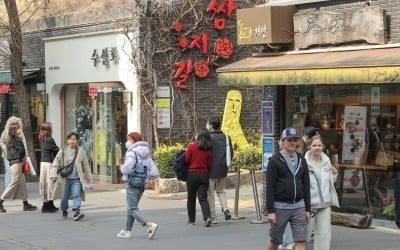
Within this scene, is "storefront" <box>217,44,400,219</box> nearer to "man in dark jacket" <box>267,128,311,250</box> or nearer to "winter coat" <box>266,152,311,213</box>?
"man in dark jacket" <box>267,128,311,250</box>

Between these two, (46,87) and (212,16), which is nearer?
(212,16)

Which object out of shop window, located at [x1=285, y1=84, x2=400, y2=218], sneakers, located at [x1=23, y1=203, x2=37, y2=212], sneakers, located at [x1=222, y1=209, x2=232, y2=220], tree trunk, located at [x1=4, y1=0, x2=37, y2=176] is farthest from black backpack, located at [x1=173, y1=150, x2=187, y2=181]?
tree trunk, located at [x1=4, y1=0, x2=37, y2=176]

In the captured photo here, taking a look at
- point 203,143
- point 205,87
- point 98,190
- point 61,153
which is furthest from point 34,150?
point 203,143

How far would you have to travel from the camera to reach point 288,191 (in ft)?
26.1

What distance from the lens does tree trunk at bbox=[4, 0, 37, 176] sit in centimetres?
2020

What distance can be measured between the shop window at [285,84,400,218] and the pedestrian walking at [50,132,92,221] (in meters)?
3.92

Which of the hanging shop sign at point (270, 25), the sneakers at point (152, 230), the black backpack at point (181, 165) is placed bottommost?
the sneakers at point (152, 230)

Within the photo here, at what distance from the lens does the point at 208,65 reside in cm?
1895

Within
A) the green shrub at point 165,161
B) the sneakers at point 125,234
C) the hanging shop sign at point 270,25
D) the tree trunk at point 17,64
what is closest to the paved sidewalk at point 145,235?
the sneakers at point 125,234

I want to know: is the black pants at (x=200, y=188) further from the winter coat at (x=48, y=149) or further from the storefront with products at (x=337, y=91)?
the winter coat at (x=48, y=149)

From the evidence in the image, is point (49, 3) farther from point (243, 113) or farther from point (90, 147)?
point (243, 113)

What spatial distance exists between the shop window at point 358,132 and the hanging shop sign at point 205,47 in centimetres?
539

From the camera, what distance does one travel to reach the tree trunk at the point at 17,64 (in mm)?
20203

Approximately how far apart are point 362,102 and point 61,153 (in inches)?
212
